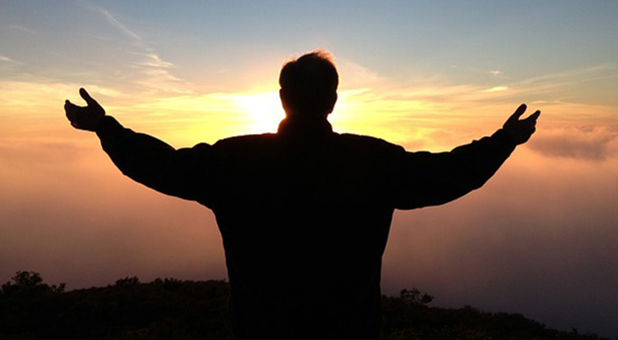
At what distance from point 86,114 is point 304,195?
1.38m

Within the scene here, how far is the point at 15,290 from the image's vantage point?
15.4m

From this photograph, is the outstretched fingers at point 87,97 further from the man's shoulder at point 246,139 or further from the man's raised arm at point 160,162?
the man's shoulder at point 246,139

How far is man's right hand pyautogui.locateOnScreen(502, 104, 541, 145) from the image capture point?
336 cm

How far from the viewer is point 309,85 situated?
10.3ft

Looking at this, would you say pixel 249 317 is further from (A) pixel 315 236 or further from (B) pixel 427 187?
(B) pixel 427 187

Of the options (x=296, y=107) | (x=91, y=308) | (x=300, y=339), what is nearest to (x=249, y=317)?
(x=300, y=339)

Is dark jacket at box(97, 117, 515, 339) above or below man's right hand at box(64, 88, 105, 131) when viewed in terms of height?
below

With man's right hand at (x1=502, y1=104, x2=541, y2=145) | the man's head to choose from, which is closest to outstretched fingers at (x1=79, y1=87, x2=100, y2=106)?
the man's head

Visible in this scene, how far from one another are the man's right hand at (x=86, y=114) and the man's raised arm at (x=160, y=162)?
0.12m

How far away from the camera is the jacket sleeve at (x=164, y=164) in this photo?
3.04 meters

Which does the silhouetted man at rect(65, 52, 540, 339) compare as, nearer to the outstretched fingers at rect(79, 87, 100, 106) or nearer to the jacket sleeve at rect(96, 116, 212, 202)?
the jacket sleeve at rect(96, 116, 212, 202)

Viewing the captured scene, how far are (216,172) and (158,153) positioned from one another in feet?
1.13

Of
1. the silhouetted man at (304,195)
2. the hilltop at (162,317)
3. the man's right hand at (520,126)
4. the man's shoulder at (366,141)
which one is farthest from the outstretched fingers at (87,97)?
the hilltop at (162,317)

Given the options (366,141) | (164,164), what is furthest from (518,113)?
(164,164)
